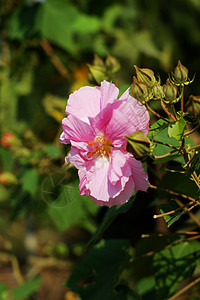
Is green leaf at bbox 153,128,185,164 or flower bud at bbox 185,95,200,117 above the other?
flower bud at bbox 185,95,200,117

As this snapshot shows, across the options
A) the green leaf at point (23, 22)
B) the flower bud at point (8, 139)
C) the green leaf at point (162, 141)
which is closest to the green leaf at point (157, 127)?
the green leaf at point (162, 141)

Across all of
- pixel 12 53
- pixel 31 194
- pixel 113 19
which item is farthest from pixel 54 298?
pixel 113 19

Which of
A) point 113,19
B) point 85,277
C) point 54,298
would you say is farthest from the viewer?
point 54,298

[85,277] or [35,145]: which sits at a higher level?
[85,277]

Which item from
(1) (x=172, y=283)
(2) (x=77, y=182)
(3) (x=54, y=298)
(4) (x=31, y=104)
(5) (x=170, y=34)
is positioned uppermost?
(2) (x=77, y=182)

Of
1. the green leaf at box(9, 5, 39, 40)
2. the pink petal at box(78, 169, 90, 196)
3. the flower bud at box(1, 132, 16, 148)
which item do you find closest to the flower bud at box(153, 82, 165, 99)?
the pink petal at box(78, 169, 90, 196)

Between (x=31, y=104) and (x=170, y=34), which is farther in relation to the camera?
(x=170, y=34)

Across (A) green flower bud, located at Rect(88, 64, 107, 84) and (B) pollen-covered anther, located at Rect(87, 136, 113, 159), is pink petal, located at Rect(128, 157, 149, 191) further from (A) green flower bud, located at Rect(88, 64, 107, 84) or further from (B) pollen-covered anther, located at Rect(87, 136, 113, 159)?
(A) green flower bud, located at Rect(88, 64, 107, 84)

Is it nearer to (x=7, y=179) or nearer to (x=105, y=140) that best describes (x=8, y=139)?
(x=7, y=179)

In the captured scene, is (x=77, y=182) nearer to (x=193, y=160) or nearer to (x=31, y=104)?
(x=193, y=160)
